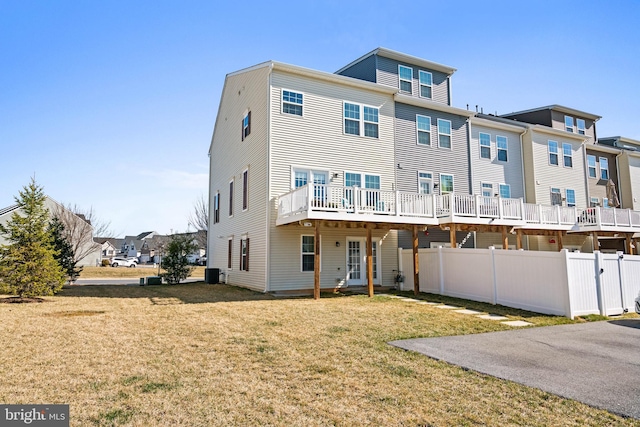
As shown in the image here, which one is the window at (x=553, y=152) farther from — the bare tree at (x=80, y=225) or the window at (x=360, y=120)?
the bare tree at (x=80, y=225)

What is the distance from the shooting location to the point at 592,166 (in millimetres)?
25781

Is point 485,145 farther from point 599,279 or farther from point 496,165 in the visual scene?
point 599,279

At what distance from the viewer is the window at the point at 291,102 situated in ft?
51.1

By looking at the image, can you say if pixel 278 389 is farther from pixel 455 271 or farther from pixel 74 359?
pixel 455 271

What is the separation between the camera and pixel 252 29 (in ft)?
38.4

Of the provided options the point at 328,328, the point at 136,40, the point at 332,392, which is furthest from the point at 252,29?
the point at 332,392

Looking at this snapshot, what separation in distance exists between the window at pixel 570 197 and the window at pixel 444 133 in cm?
949

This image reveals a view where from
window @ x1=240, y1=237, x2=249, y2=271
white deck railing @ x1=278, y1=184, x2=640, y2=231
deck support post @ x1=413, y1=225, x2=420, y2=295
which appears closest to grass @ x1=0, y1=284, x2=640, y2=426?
white deck railing @ x1=278, y1=184, x2=640, y2=231

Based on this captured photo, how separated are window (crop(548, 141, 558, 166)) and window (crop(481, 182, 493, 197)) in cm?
493

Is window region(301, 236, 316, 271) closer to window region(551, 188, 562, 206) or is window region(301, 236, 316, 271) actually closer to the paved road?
the paved road

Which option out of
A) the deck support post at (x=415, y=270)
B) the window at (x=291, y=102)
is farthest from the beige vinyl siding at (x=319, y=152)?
the deck support post at (x=415, y=270)

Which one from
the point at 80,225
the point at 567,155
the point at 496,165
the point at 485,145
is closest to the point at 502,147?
the point at 496,165

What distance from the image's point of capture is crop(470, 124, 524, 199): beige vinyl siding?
20.6 metres

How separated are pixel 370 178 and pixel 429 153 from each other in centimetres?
381
